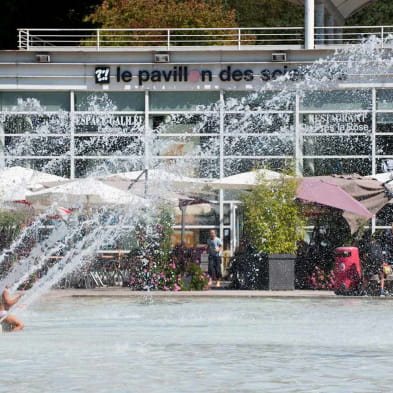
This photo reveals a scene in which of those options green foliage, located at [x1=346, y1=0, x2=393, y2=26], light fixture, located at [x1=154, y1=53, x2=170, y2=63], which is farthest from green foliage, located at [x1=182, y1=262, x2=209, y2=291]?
green foliage, located at [x1=346, y1=0, x2=393, y2=26]

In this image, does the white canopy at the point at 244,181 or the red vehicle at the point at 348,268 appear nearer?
the red vehicle at the point at 348,268

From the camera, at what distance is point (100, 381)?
11.7 meters

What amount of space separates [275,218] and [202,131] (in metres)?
7.71

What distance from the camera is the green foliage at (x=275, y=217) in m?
28.6

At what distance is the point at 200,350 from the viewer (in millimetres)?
14438

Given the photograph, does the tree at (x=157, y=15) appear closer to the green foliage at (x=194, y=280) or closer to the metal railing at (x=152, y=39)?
the metal railing at (x=152, y=39)

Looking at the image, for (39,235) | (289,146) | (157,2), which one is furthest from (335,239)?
(157,2)

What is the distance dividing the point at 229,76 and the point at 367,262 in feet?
34.8

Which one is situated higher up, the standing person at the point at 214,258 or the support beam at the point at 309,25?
the support beam at the point at 309,25

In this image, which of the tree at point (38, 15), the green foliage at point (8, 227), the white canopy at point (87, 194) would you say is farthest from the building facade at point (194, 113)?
the tree at point (38, 15)

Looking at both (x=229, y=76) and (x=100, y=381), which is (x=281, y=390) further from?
(x=229, y=76)

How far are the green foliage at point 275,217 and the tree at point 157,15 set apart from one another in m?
22.9

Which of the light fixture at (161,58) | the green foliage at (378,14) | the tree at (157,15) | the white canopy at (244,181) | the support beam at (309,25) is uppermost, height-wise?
the green foliage at (378,14)

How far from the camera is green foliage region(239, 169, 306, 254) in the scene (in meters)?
28.6
